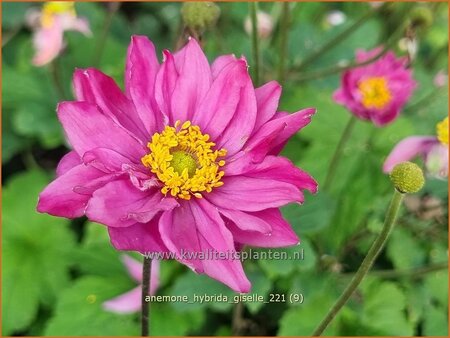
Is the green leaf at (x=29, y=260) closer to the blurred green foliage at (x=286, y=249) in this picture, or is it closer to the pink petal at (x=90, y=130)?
the blurred green foliage at (x=286, y=249)

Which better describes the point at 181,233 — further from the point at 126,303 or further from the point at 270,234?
the point at 126,303

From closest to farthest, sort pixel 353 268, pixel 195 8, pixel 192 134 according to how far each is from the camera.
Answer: pixel 192 134 → pixel 195 8 → pixel 353 268

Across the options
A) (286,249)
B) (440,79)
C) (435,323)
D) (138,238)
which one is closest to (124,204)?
(138,238)

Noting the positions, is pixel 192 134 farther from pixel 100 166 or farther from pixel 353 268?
pixel 353 268

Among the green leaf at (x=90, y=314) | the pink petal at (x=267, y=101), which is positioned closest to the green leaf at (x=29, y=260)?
the green leaf at (x=90, y=314)

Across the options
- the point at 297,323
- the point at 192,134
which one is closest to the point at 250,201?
the point at 192,134

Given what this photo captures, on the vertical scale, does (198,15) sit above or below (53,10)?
below
